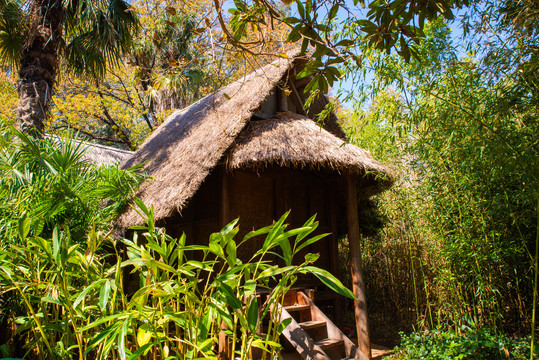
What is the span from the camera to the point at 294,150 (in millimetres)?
3904

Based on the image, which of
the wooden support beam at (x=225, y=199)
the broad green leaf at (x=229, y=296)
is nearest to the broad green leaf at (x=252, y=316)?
the broad green leaf at (x=229, y=296)

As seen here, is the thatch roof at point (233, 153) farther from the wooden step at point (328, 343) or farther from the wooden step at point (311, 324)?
the wooden step at point (328, 343)

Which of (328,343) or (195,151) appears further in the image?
(195,151)

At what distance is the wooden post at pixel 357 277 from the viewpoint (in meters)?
3.82

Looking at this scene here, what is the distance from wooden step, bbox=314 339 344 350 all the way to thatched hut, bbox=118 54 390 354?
0.44m

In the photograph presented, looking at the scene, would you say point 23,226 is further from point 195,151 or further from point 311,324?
point 195,151

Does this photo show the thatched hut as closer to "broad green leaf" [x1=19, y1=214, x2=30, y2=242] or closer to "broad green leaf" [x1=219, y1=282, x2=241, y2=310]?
"broad green leaf" [x1=19, y1=214, x2=30, y2=242]

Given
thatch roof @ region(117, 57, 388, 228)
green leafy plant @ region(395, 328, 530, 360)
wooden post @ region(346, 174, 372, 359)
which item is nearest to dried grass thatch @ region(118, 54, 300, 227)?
thatch roof @ region(117, 57, 388, 228)

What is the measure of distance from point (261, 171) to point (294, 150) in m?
1.05

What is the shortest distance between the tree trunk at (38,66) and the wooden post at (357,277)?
4261 millimetres

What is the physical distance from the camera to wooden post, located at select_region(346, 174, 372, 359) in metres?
3.82

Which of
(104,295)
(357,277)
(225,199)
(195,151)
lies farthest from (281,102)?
(104,295)

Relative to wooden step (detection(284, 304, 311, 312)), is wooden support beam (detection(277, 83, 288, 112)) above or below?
above

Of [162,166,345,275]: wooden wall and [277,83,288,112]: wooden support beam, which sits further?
[277,83,288,112]: wooden support beam
